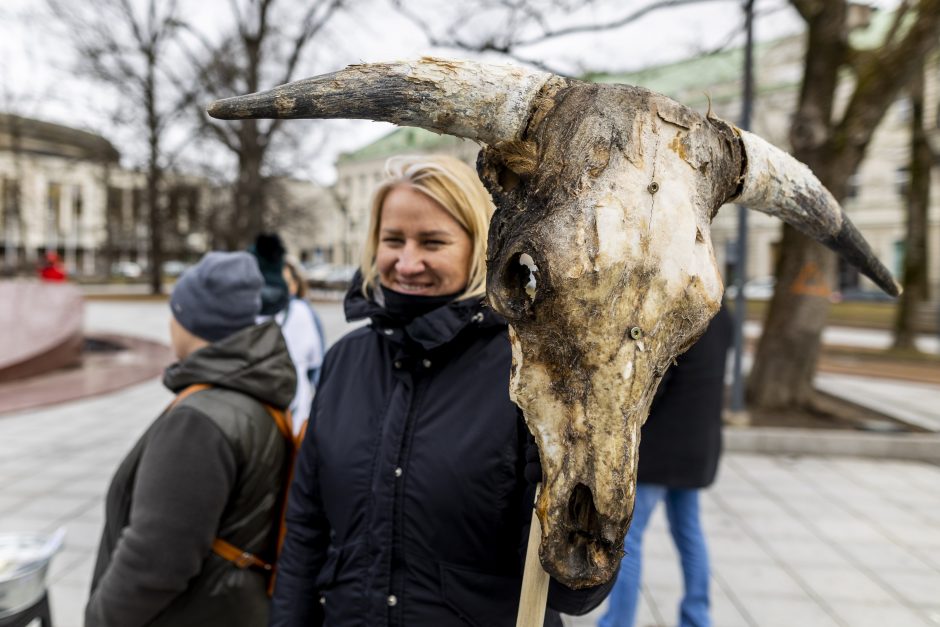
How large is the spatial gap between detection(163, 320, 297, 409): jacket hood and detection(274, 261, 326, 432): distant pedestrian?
6.85 ft

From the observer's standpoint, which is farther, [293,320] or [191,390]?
[293,320]

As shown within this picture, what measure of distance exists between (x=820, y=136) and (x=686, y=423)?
5.76 m

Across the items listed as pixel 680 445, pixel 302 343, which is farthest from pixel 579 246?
pixel 302 343

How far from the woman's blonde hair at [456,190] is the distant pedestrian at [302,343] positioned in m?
2.68

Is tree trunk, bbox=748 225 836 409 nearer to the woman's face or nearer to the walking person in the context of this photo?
the walking person

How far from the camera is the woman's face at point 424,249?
1.65 metres

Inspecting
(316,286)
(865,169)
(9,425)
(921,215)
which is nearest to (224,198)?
(316,286)

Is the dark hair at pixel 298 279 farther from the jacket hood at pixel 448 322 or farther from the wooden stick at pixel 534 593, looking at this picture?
the wooden stick at pixel 534 593

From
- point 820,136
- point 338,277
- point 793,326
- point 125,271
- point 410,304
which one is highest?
point 820,136

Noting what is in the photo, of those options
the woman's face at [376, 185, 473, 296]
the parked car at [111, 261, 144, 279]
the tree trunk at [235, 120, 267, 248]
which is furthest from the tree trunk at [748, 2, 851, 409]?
the parked car at [111, 261, 144, 279]

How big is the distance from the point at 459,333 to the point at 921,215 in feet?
65.4

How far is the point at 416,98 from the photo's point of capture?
0.99 metres

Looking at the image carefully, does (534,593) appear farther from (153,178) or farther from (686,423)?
(153,178)

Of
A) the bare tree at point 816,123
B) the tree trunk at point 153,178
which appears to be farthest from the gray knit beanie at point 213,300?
the tree trunk at point 153,178
